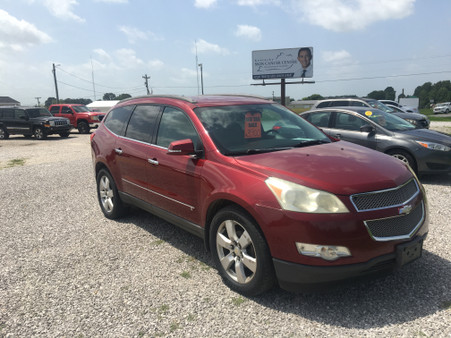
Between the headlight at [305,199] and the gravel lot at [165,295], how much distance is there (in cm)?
63

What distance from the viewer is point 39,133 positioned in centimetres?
1983

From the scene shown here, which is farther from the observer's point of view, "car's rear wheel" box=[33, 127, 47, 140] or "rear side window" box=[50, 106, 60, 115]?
"rear side window" box=[50, 106, 60, 115]

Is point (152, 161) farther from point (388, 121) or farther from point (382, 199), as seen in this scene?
point (388, 121)

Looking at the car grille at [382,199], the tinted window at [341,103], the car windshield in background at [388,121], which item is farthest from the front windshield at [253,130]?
the tinted window at [341,103]

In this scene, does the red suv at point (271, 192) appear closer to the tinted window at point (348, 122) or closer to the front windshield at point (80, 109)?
the tinted window at point (348, 122)

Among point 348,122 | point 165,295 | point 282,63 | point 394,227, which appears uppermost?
point 282,63

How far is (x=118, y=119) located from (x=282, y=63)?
33.2 meters

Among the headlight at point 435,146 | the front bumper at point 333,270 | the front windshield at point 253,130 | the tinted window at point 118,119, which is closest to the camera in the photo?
the front bumper at point 333,270

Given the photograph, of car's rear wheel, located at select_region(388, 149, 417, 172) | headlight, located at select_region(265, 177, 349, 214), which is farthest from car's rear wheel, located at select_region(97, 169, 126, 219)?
car's rear wheel, located at select_region(388, 149, 417, 172)

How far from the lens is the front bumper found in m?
2.54

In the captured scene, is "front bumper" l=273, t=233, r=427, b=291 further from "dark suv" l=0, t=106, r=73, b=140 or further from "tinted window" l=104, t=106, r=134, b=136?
"dark suv" l=0, t=106, r=73, b=140

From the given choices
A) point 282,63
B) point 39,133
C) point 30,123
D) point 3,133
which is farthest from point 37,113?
point 282,63

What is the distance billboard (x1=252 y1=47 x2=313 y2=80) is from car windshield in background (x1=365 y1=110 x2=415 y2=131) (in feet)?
96.3

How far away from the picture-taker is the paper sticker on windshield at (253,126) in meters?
3.67
